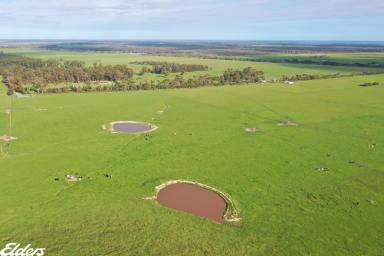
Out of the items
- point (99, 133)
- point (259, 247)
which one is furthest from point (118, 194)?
point (99, 133)

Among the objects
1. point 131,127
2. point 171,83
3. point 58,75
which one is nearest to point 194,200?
point 131,127

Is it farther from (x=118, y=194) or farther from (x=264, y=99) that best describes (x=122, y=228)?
(x=264, y=99)

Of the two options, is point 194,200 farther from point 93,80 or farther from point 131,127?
point 93,80

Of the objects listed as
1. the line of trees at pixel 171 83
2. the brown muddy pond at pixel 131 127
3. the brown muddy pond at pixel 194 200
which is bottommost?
the brown muddy pond at pixel 194 200

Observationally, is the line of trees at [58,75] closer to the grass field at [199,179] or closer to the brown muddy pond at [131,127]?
the grass field at [199,179]

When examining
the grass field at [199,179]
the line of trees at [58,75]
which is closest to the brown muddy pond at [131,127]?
the grass field at [199,179]
